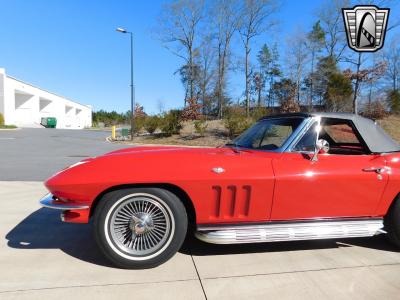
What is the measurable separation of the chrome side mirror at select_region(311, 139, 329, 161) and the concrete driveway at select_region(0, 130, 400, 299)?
1003 mm

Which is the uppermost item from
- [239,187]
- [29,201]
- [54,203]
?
[239,187]

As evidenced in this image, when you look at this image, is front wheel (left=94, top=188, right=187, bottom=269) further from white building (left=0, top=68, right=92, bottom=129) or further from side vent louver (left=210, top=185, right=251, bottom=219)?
white building (left=0, top=68, right=92, bottom=129)

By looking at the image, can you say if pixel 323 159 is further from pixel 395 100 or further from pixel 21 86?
pixel 21 86

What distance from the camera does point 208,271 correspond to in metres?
2.88

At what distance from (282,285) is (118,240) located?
1460 millimetres

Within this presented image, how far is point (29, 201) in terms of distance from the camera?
202 inches

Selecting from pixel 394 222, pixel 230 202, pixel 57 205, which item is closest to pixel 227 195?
pixel 230 202

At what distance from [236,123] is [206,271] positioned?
59.8ft

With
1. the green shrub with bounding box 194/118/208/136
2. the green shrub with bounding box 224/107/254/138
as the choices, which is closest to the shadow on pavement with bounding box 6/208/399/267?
the green shrub with bounding box 224/107/254/138

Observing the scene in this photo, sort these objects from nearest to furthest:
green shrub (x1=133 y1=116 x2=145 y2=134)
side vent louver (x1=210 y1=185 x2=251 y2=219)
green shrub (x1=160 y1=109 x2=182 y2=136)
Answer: side vent louver (x1=210 y1=185 x2=251 y2=219), green shrub (x1=160 y1=109 x2=182 y2=136), green shrub (x1=133 y1=116 x2=145 y2=134)

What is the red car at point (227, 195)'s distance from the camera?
287 centimetres

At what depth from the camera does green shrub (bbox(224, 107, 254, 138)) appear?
20.8 metres

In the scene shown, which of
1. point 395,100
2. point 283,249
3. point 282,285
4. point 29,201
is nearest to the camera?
point 282,285

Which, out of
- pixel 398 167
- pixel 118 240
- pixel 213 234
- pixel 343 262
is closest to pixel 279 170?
pixel 213 234
